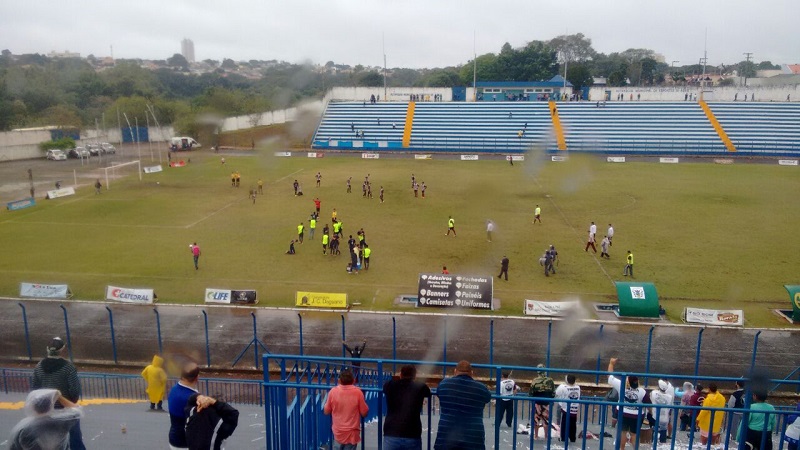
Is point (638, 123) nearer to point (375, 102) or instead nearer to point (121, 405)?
point (375, 102)

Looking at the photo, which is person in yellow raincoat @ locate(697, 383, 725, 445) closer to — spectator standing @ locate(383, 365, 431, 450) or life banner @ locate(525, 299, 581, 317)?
spectator standing @ locate(383, 365, 431, 450)

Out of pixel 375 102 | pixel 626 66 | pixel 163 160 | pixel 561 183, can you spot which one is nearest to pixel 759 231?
pixel 561 183

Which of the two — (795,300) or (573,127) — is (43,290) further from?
(573,127)

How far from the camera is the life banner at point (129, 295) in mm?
18188

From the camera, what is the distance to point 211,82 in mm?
97188

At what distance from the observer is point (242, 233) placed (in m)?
27.3

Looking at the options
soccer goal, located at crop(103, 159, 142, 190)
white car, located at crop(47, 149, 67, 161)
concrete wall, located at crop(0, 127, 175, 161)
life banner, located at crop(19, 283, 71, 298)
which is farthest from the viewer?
white car, located at crop(47, 149, 67, 161)

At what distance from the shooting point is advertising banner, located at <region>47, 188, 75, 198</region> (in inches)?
1424

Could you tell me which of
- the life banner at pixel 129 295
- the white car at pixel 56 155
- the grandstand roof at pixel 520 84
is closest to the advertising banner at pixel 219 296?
the life banner at pixel 129 295

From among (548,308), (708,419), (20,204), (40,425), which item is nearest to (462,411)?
(40,425)

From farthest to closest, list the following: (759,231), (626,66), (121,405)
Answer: (626,66), (759,231), (121,405)

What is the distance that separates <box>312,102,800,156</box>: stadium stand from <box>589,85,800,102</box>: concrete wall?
5.57 metres

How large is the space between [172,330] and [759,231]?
82.6 ft

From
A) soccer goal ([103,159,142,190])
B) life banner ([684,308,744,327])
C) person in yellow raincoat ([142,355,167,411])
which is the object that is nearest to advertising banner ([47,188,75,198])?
soccer goal ([103,159,142,190])
